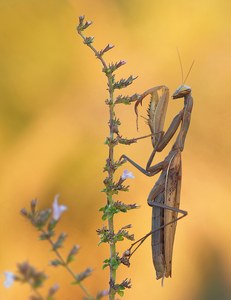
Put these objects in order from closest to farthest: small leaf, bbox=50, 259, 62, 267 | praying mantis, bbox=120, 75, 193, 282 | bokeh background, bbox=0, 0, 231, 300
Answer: small leaf, bbox=50, 259, 62, 267 → praying mantis, bbox=120, 75, 193, 282 → bokeh background, bbox=0, 0, 231, 300

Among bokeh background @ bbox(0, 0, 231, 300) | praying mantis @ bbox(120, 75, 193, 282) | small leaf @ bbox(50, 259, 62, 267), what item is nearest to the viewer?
small leaf @ bbox(50, 259, 62, 267)

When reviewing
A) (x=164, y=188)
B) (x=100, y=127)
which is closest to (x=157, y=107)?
(x=164, y=188)

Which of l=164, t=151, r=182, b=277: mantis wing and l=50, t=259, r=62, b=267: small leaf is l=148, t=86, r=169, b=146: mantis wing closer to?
l=164, t=151, r=182, b=277: mantis wing

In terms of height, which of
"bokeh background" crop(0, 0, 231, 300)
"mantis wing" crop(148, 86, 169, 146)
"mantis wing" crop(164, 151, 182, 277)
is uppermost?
"bokeh background" crop(0, 0, 231, 300)

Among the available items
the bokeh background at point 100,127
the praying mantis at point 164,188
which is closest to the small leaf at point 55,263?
the praying mantis at point 164,188

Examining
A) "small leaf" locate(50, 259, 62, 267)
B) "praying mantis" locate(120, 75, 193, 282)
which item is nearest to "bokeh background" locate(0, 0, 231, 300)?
"praying mantis" locate(120, 75, 193, 282)

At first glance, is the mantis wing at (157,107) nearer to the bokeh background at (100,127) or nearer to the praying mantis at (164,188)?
the praying mantis at (164,188)

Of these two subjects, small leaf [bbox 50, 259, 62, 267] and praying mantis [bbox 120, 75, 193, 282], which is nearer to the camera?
small leaf [bbox 50, 259, 62, 267]
